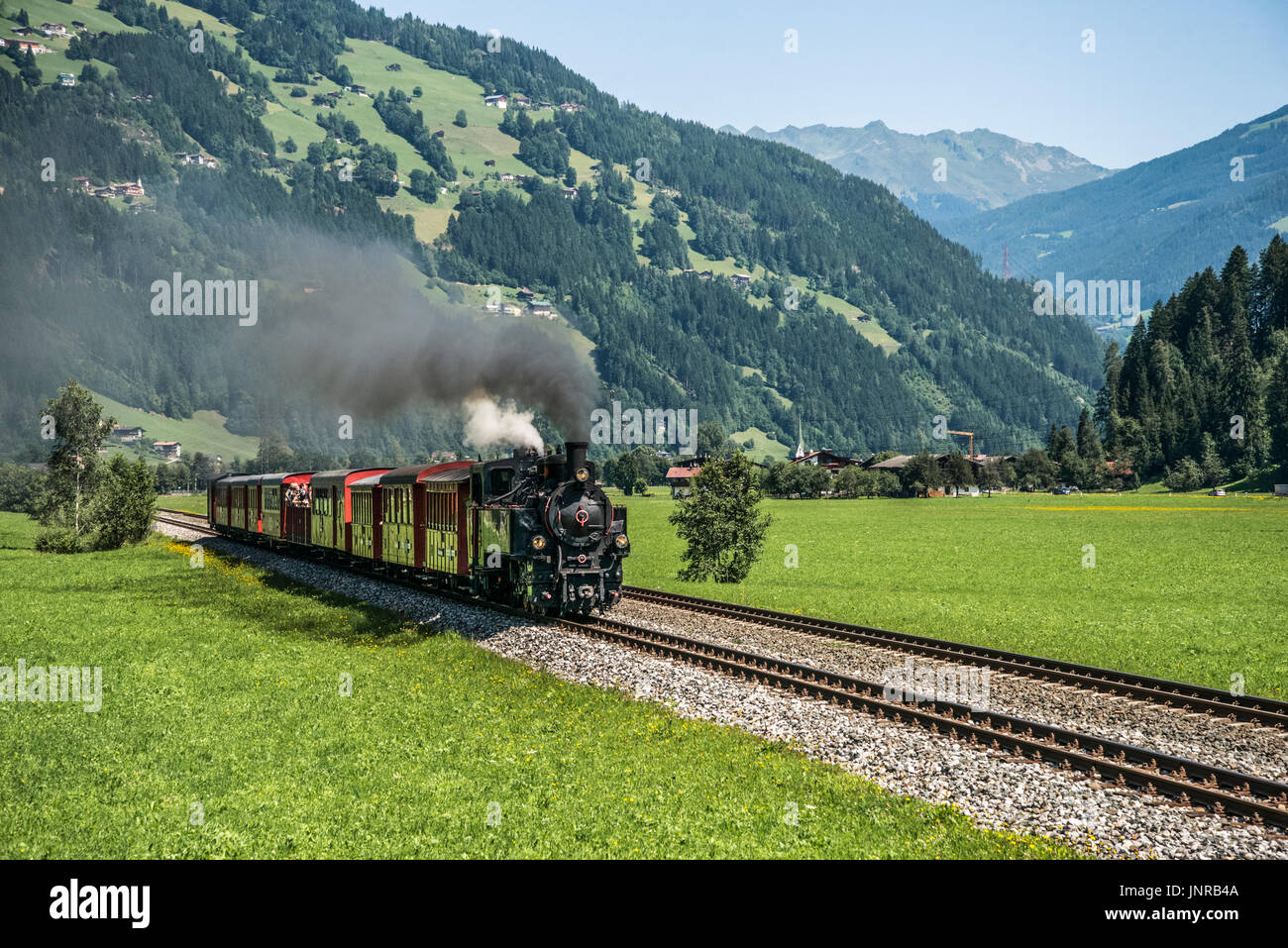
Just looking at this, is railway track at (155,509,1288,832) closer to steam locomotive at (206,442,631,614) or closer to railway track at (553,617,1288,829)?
railway track at (553,617,1288,829)

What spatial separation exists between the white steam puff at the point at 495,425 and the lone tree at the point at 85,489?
124 feet

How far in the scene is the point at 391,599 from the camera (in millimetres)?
36781

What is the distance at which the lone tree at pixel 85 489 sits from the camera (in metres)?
65.9

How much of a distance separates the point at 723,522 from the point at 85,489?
48560 millimetres

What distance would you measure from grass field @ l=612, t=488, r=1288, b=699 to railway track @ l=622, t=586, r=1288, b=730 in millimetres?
1654

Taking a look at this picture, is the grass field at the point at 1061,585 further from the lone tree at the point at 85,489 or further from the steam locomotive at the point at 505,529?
the lone tree at the point at 85,489

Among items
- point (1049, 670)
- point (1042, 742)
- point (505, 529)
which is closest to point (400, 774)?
point (1042, 742)

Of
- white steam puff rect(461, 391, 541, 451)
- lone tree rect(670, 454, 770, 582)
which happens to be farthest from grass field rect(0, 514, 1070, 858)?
lone tree rect(670, 454, 770, 582)

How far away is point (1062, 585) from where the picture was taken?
136ft

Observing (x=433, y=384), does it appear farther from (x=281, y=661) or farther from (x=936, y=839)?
(x=936, y=839)

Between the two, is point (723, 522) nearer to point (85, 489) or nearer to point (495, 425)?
point (495, 425)

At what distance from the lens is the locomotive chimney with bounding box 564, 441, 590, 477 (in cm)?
2894

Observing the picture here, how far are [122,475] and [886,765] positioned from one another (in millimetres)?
67209

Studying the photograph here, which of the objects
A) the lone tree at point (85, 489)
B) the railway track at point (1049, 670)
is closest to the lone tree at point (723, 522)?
the railway track at point (1049, 670)
